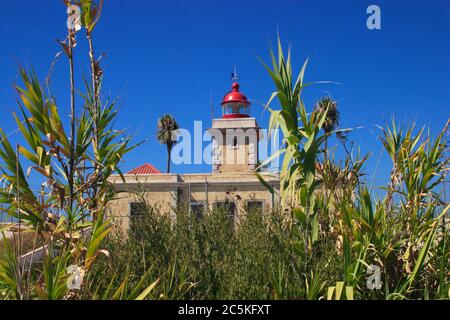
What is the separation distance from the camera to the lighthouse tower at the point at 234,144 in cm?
1969

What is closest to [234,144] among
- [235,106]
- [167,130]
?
[235,106]

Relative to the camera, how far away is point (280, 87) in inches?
123

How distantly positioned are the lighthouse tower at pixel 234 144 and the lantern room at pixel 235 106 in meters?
0.12

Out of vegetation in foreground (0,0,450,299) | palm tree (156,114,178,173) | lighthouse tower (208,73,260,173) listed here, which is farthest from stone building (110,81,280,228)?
palm tree (156,114,178,173)

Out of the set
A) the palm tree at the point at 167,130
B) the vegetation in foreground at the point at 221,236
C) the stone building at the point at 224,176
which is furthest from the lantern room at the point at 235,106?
the vegetation in foreground at the point at 221,236

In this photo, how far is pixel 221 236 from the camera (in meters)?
3.48

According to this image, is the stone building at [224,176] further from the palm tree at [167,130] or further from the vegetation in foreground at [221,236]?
the palm tree at [167,130]

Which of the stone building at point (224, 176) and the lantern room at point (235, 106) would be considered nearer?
the stone building at point (224, 176)

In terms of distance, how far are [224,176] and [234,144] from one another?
11.6 ft

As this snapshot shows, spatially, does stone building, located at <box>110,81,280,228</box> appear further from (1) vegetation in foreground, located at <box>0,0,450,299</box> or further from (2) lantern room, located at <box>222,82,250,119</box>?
(1) vegetation in foreground, located at <box>0,0,450,299</box>

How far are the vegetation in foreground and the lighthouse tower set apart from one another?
15505 mm

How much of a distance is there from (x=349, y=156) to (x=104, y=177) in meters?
2.11

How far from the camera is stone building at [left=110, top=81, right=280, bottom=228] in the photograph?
15.6m

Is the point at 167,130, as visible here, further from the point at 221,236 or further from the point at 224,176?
the point at 221,236
